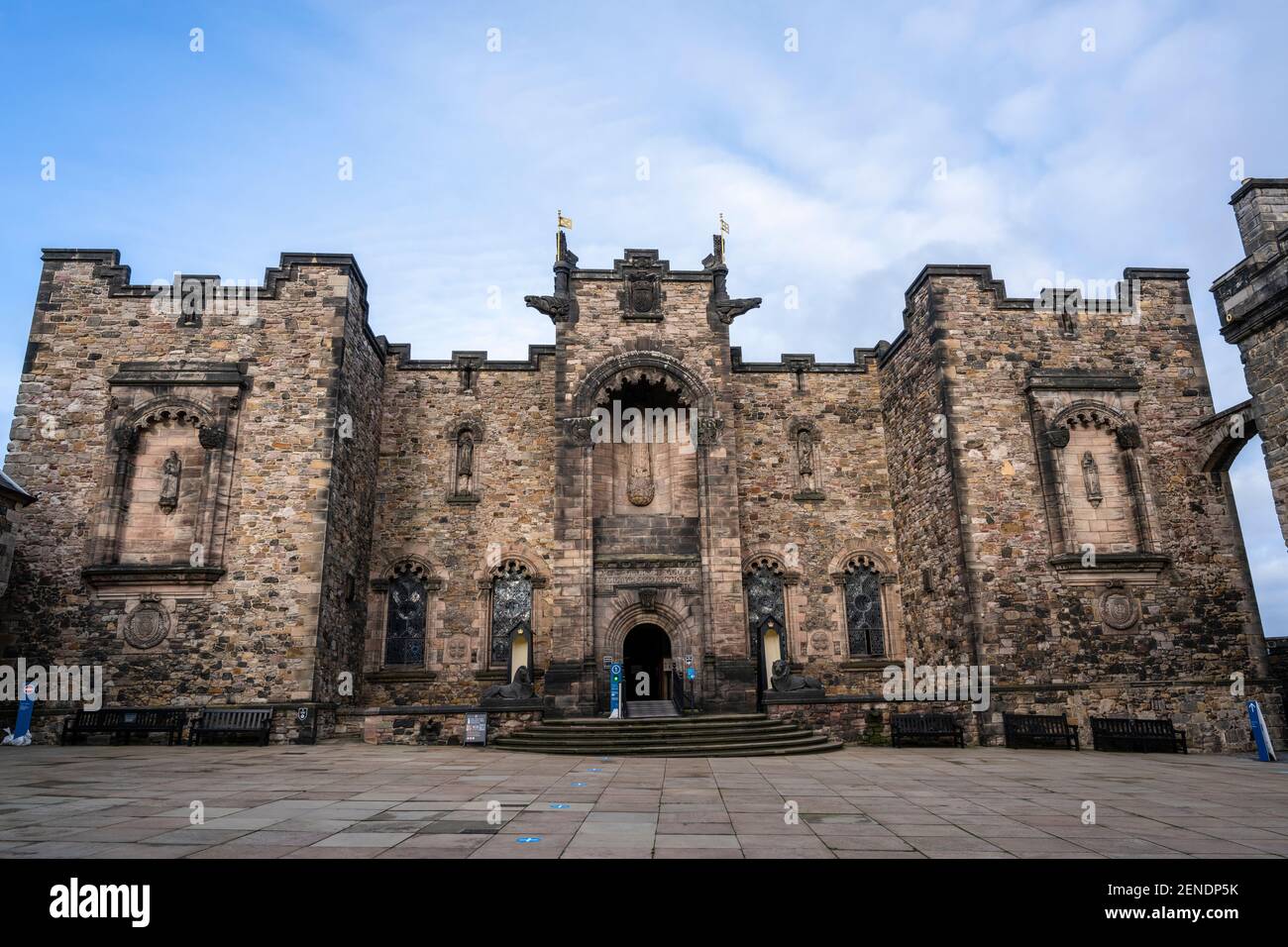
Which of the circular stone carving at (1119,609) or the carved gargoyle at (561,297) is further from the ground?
the carved gargoyle at (561,297)

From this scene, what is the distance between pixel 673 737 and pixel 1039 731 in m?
8.28

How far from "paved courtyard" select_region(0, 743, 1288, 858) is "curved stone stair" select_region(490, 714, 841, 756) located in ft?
7.08

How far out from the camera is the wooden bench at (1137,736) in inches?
627

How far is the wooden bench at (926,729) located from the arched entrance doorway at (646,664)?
624 centimetres

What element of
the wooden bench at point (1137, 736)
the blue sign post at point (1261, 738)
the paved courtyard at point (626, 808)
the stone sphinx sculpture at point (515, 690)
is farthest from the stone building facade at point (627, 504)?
the paved courtyard at point (626, 808)

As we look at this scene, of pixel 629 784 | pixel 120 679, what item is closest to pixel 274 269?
pixel 120 679

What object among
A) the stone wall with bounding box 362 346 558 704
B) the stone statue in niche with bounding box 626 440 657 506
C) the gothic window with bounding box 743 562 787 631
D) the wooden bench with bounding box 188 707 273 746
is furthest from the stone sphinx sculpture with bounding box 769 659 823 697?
the wooden bench with bounding box 188 707 273 746

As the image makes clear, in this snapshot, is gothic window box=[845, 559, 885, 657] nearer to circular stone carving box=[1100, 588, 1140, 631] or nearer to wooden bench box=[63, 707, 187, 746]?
circular stone carving box=[1100, 588, 1140, 631]

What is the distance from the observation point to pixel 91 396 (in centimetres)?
1836

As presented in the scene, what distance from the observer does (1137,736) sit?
1598 centimetres

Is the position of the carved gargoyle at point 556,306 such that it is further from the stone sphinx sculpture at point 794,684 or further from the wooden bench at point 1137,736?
the wooden bench at point 1137,736

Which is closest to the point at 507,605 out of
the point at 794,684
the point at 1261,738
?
the point at 794,684

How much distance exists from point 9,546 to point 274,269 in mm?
8928

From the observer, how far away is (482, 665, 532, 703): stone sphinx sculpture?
17.6 meters
